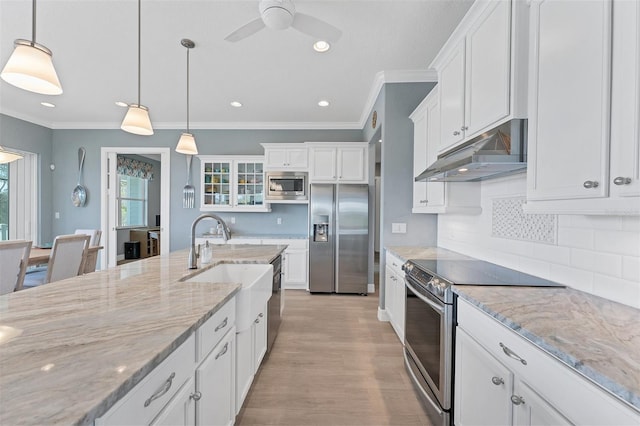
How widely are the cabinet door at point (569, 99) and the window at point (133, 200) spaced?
732cm

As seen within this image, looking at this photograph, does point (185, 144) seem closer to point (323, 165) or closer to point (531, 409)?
point (323, 165)

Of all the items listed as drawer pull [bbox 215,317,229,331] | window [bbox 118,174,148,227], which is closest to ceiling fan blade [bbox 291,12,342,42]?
drawer pull [bbox 215,317,229,331]

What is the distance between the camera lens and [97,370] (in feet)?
2.21

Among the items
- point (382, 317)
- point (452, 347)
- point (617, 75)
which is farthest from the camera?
point (382, 317)

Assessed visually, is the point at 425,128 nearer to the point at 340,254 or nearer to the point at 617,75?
the point at 617,75

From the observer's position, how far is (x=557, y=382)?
0.84m

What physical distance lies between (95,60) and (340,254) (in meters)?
3.72

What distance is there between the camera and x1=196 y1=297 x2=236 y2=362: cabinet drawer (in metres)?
1.09

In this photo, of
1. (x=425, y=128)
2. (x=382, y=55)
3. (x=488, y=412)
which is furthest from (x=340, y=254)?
(x=488, y=412)

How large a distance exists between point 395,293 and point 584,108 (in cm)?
212

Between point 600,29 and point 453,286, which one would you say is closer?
point 600,29

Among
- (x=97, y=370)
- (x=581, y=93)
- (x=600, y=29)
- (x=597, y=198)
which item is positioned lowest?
(x=97, y=370)

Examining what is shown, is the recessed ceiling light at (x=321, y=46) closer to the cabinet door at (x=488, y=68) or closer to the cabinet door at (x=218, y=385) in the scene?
the cabinet door at (x=488, y=68)

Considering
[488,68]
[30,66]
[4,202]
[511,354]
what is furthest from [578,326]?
[4,202]
